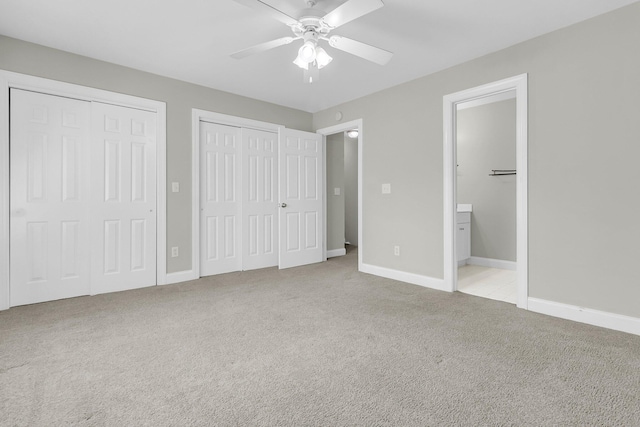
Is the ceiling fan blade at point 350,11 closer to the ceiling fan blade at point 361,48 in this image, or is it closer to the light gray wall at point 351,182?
the ceiling fan blade at point 361,48

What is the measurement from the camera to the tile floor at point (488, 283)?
3.28m

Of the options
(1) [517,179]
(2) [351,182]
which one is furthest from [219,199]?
(2) [351,182]

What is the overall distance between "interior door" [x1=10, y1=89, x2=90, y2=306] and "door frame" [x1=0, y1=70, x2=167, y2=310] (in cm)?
5

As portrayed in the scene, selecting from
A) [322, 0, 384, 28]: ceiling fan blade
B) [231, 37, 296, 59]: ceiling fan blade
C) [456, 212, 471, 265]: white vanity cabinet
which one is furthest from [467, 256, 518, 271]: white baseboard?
[231, 37, 296, 59]: ceiling fan blade

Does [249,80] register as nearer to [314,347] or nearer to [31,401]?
[314,347]

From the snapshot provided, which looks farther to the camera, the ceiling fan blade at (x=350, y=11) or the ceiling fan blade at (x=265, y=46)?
the ceiling fan blade at (x=265, y=46)

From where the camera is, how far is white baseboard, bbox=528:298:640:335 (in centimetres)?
229

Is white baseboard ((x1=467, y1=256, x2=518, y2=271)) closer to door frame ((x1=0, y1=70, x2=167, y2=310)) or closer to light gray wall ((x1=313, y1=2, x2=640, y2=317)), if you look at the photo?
light gray wall ((x1=313, y1=2, x2=640, y2=317))

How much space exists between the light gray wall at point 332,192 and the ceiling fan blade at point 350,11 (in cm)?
331

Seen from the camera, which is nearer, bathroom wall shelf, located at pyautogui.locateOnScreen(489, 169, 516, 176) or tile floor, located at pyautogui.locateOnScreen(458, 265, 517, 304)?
tile floor, located at pyautogui.locateOnScreen(458, 265, 517, 304)

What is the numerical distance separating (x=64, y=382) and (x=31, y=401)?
0.52 ft

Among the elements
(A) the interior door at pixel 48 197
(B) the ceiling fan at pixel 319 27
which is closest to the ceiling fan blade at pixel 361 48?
(B) the ceiling fan at pixel 319 27

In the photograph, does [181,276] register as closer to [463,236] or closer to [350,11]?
[350,11]

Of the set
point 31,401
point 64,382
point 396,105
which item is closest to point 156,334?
point 64,382
